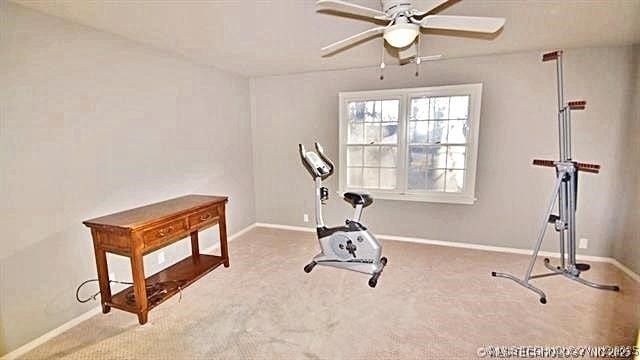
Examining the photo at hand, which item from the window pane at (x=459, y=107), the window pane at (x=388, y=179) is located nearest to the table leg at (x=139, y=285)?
the window pane at (x=388, y=179)

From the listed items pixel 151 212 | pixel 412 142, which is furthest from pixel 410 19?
pixel 151 212

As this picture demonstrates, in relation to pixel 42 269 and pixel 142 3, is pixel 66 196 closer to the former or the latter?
pixel 42 269

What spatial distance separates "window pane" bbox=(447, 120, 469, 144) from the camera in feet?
11.8

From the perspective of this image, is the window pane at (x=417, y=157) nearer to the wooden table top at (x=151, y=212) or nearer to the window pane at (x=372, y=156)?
the window pane at (x=372, y=156)

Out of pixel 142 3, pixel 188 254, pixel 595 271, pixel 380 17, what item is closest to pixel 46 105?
pixel 142 3

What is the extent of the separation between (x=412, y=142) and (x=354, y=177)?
34.6 inches

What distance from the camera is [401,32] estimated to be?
6.07ft

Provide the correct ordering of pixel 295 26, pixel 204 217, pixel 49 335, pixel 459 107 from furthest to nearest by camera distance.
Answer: pixel 459 107
pixel 204 217
pixel 295 26
pixel 49 335

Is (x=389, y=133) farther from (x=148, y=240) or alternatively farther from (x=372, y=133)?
(x=148, y=240)

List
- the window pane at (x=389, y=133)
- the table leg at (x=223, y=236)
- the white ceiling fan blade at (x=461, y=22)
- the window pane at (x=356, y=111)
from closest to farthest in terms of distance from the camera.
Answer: the white ceiling fan blade at (x=461, y=22), the table leg at (x=223, y=236), the window pane at (x=389, y=133), the window pane at (x=356, y=111)

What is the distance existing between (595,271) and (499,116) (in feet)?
5.97

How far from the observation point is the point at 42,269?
2127 millimetres

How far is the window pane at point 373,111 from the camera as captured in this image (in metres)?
3.93

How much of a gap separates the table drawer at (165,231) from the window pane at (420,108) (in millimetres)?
2821
